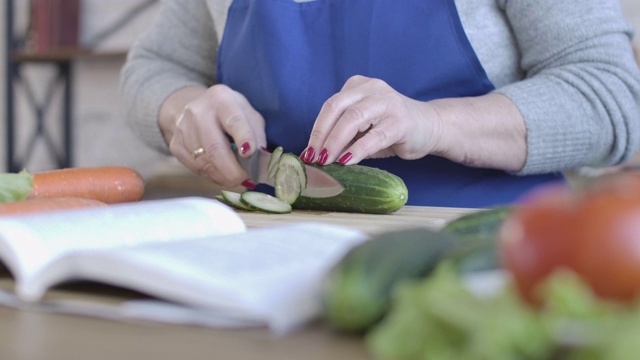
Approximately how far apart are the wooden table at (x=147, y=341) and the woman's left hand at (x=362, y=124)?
0.78m

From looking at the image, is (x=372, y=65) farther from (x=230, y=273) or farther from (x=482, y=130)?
(x=230, y=273)

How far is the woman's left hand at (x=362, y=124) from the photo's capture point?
1344 mm

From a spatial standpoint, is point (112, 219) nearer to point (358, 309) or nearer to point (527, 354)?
point (358, 309)

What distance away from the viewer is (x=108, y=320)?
589 millimetres

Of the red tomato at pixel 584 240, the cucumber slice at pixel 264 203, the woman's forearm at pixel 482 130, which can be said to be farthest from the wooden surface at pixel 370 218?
the red tomato at pixel 584 240

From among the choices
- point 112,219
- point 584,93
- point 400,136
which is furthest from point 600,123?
point 112,219

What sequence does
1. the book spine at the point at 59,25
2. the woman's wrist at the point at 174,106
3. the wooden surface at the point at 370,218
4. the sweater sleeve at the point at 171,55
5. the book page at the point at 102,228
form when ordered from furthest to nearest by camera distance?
the book spine at the point at 59,25 → the sweater sleeve at the point at 171,55 → the woman's wrist at the point at 174,106 → the wooden surface at the point at 370,218 → the book page at the point at 102,228

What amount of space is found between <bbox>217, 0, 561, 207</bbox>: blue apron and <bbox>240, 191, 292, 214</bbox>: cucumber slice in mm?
372

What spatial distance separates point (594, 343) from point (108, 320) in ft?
1.16

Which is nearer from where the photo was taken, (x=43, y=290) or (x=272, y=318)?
(x=272, y=318)

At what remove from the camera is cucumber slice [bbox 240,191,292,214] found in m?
1.37

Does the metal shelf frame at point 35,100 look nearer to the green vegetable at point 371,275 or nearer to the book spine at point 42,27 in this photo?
the book spine at point 42,27

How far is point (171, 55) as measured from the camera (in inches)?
82.2

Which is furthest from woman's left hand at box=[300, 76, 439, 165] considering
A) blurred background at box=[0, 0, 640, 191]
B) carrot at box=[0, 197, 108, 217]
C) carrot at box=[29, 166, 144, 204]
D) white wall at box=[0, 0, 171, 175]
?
white wall at box=[0, 0, 171, 175]
